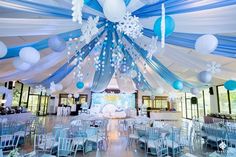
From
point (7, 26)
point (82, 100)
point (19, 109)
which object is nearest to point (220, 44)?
point (7, 26)

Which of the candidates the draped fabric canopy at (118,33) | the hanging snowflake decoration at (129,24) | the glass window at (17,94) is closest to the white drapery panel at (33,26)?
the draped fabric canopy at (118,33)

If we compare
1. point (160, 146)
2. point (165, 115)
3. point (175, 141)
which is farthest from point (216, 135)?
point (165, 115)

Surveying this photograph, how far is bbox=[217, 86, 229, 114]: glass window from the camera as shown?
9807 millimetres

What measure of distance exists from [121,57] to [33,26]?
2454 mm

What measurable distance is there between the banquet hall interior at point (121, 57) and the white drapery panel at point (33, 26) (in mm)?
13

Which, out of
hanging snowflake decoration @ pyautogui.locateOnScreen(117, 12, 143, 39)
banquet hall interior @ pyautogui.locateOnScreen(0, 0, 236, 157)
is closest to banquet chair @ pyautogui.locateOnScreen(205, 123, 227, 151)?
banquet hall interior @ pyautogui.locateOnScreen(0, 0, 236, 157)

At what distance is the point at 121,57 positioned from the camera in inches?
183

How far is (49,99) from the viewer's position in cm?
1656

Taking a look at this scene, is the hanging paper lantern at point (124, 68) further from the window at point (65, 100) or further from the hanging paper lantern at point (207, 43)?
the window at point (65, 100)

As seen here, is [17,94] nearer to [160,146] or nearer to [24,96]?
[24,96]

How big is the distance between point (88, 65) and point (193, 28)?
396cm

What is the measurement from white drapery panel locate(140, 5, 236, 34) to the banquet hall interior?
1cm

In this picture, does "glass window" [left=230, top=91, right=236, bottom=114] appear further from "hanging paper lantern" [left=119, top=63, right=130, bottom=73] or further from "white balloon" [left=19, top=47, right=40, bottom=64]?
"white balloon" [left=19, top=47, right=40, bottom=64]

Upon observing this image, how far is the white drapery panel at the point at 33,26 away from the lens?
2531 mm
